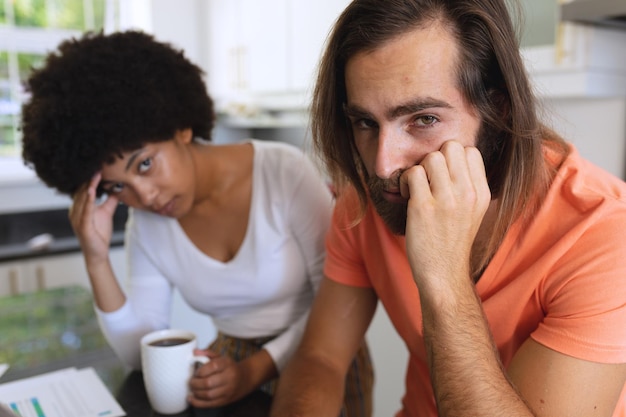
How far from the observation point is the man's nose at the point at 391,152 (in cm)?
83

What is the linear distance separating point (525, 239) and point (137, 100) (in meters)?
0.78

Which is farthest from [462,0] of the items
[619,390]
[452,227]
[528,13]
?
[528,13]

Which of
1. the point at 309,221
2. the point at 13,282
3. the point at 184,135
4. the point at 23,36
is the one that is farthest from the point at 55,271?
the point at 309,221

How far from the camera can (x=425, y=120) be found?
0.82 m

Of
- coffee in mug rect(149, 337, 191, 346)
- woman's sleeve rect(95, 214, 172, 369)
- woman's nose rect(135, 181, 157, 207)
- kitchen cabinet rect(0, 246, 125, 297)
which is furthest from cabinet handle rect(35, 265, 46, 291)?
coffee in mug rect(149, 337, 191, 346)

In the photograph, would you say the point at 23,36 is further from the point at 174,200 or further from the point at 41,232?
the point at 174,200

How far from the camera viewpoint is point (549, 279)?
80 cm

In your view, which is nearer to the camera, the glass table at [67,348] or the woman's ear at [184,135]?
the glass table at [67,348]

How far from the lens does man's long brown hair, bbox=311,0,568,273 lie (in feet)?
2.68

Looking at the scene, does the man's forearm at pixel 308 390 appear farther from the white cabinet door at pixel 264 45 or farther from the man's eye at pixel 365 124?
the white cabinet door at pixel 264 45

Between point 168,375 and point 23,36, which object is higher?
point 23,36

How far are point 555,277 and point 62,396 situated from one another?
811 mm

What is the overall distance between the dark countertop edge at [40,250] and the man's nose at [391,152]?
2158 millimetres

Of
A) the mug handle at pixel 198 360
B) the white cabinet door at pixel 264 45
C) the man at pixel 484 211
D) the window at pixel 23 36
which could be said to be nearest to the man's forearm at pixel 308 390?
the man at pixel 484 211
